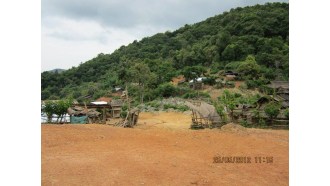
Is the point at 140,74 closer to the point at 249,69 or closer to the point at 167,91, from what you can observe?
the point at 167,91

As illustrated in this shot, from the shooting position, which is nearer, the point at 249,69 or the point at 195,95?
Answer: the point at 195,95

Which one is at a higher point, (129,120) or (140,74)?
(140,74)

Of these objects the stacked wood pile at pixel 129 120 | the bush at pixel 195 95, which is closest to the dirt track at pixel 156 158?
the stacked wood pile at pixel 129 120

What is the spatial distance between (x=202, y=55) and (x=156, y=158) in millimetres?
38037

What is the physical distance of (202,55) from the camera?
1748 inches

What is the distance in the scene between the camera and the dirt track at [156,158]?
231 inches

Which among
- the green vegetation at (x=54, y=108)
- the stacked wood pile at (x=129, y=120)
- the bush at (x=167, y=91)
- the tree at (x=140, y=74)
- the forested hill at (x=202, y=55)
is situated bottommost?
the stacked wood pile at (x=129, y=120)

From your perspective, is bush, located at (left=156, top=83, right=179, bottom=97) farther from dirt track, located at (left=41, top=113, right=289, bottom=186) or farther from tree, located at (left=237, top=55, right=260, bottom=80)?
dirt track, located at (left=41, top=113, right=289, bottom=186)

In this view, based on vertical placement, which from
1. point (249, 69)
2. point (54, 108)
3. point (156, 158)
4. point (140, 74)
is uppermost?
point (249, 69)

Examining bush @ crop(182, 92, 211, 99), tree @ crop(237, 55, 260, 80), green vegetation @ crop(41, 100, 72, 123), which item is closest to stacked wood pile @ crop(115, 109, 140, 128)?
green vegetation @ crop(41, 100, 72, 123)

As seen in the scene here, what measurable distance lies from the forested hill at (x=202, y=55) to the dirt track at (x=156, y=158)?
1868 centimetres

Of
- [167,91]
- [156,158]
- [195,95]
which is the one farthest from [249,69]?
[156,158]

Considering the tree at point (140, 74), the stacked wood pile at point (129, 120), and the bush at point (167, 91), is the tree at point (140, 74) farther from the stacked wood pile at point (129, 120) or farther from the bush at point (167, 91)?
the stacked wood pile at point (129, 120)

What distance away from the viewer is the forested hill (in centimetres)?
3559
